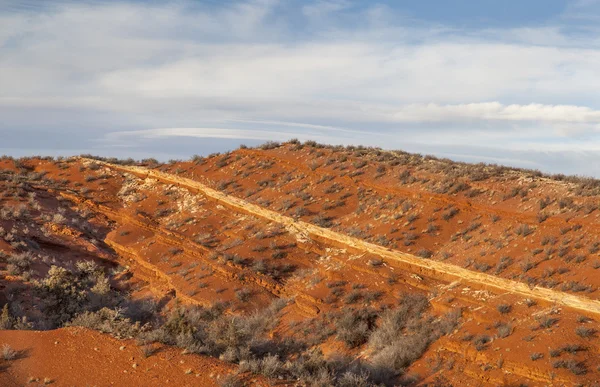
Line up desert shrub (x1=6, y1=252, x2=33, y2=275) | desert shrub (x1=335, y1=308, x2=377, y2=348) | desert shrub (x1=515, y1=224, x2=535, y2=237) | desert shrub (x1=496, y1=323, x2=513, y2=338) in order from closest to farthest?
desert shrub (x1=496, y1=323, x2=513, y2=338) → desert shrub (x1=335, y1=308, x2=377, y2=348) → desert shrub (x1=6, y1=252, x2=33, y2=275) → desert shrub (x1=515, y1=224, x2=535, y2=237)

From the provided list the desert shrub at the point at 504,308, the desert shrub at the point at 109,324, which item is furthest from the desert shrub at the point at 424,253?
the desert shrub at the point at 109,324

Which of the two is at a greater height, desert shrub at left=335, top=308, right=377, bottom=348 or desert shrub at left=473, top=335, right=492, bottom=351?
desert shrub at left=473, top=335, right=492, bottom=351

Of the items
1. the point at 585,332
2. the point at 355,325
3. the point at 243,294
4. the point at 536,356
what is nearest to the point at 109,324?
the point at 355,325

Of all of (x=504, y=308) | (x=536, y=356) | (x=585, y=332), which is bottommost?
(x=536, y=356)

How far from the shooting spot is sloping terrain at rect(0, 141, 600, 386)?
41.0 ft

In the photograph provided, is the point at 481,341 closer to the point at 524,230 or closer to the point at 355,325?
the point at 355,325

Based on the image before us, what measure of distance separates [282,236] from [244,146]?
12196 mm

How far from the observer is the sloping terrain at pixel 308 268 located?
1251 cm

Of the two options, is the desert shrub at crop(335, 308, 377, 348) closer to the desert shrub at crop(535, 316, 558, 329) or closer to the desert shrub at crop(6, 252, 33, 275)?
the desert shrub at crop(535, 316, 558, 329)

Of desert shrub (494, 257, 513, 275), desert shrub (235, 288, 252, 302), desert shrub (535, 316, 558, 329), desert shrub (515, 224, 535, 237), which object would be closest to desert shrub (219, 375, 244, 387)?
desert shrub (535, 316, 558, 329)

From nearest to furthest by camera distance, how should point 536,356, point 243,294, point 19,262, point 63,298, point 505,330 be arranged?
point 536,356, point 505,330, point 63,298, point 19,262, point 243,294

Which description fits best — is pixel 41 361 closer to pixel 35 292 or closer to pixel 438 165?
pixel 35 292

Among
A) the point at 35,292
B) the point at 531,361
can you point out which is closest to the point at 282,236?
the point at 35,292

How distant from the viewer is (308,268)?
22.5 m
